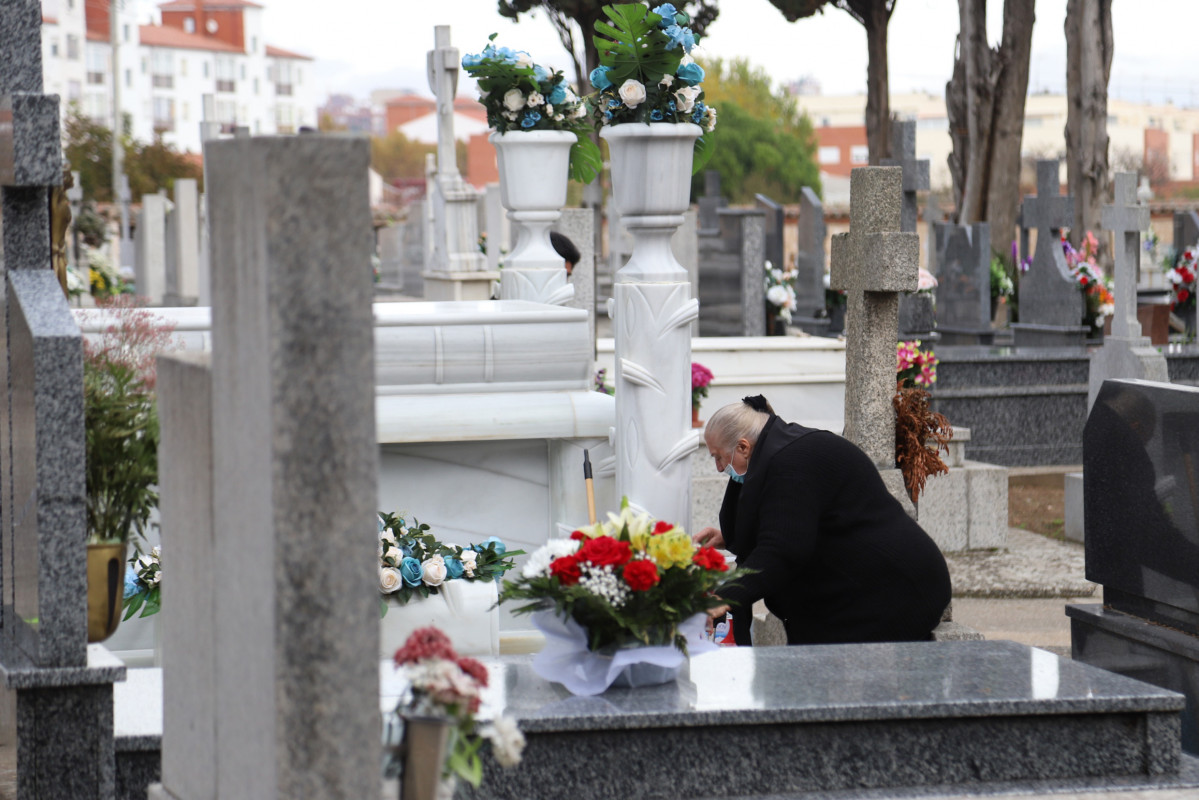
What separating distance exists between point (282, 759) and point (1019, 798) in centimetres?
228

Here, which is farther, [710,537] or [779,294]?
[779,294]

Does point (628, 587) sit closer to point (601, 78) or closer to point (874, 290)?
point (601, 78)

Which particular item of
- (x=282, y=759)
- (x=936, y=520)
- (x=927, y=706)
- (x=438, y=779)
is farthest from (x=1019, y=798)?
(x=936, y=520)

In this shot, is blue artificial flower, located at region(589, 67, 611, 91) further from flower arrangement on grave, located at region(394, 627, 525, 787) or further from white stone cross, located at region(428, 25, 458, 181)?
white stone cross, located at region(428, 25, 458, 181)

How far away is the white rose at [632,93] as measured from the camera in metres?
5.08

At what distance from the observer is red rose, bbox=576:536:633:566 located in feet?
12.5

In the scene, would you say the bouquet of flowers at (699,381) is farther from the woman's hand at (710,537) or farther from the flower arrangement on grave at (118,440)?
the flower arrangement on grave at (118,440)

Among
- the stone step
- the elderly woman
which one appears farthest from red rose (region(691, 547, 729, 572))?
the elderly woman

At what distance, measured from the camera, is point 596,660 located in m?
3.90

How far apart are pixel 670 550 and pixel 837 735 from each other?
630 mm

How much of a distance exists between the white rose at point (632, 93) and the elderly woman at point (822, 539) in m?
1.12

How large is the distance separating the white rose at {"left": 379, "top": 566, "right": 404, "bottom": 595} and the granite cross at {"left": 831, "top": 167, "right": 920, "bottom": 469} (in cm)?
242

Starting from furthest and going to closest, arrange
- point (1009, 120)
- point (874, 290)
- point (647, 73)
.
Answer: point (1009, 120)
point (874, 290)
point (647, 73)

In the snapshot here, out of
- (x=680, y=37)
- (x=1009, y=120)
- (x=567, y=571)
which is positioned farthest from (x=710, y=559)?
(x=1009, y=120)
